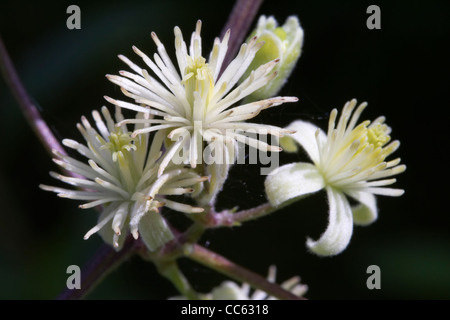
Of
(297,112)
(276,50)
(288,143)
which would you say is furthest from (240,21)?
(297,112)

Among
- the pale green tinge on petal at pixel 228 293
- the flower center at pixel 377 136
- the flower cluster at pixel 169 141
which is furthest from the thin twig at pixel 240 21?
the pale green tinge on petal at pixel 228 293

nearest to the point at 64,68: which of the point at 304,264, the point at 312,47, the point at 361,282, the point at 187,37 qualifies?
the point at 187,37

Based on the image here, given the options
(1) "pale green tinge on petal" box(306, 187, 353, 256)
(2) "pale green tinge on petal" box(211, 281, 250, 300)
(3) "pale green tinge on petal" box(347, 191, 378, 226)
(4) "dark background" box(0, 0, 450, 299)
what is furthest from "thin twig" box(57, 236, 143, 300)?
(4) "dark background" box(0, 0, 450, 299)

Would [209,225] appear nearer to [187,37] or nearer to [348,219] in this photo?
[348,219]

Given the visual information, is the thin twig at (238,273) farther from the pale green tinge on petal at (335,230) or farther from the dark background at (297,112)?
the dark background at (297,112)

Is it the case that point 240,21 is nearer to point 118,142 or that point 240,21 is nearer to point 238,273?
point 118,142

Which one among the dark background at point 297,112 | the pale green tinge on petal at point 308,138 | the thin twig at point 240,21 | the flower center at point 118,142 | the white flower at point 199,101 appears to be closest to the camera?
the white flower at point 199,101

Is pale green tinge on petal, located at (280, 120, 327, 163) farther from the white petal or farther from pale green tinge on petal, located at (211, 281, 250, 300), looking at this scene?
pale green tinge on petal, located at (211, 281, 250, 300)
